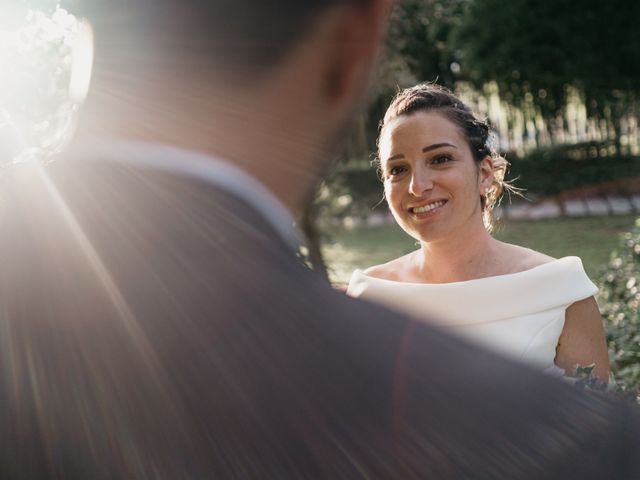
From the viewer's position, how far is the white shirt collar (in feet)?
1.97

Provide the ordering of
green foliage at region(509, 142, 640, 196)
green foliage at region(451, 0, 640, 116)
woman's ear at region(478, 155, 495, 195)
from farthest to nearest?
green foliage at region(509, 142, 640, 196)
green foliage at region(451, 0, 640, 116)
woman's ear at region(478, 155, 495, 195)

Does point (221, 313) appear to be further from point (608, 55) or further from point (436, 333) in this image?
point (608, 55)

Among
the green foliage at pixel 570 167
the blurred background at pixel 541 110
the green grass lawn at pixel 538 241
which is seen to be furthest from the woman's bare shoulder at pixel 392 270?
the green foliage at pixel 570 167

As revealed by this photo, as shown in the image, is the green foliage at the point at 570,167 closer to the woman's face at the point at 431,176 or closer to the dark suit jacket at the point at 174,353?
the woman's face at the point at 431,176

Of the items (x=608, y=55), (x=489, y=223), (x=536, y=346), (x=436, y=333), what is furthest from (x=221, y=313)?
(x=608, y=55)

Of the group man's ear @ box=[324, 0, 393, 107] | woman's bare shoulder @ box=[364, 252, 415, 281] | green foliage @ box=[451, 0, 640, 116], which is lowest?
man's ear @ box=[324, 0, 393, 107]

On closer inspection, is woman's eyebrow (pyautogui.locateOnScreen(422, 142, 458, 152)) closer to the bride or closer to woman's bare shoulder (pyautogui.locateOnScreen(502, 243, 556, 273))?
the bride

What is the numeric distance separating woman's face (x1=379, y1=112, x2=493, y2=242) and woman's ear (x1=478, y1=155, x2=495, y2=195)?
0.06 m

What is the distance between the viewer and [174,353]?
0.60 metres

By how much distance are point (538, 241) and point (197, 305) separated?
14666 mm

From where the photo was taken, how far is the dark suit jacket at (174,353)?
1.97 ft

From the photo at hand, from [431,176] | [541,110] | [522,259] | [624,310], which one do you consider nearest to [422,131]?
[431,176]

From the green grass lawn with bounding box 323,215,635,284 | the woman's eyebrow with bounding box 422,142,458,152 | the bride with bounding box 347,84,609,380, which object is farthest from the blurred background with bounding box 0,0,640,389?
the woman's eyebrow with bounding box 422,142,458,152

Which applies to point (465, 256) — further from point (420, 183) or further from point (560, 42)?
point (560, 42)
